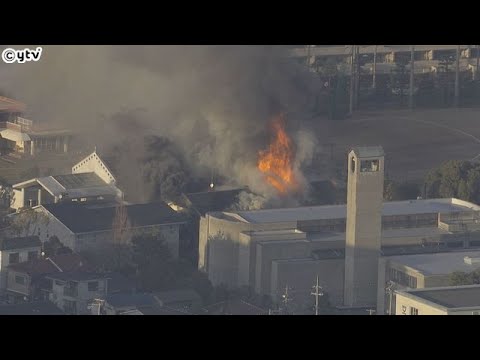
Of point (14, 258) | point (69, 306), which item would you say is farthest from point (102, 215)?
point (69, 306)

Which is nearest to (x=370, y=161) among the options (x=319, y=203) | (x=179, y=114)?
(x=319, y=203)

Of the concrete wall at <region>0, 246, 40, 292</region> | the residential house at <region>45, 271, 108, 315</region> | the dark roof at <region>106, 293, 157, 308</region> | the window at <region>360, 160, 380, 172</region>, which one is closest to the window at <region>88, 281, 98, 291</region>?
the residential house at <region>45, 271, 108, 315</region>

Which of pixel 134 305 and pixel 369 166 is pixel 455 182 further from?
pixel 134 305

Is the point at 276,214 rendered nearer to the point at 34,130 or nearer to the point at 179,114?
the point at 179,114

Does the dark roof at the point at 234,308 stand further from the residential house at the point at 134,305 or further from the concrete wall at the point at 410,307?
the concrete wall at the point at 410,307

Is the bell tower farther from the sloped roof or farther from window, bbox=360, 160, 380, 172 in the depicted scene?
the sloped roof
